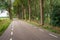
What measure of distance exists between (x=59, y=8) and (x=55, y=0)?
11882 millimetres

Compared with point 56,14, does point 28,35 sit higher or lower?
lower

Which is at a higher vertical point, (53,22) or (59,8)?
(59,8)

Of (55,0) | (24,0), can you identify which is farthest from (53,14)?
(24,0)

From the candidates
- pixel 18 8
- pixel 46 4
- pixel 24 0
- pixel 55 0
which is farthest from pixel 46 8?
pixel 18 8

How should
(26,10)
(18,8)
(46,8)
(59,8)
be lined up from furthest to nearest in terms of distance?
(18,8), (26,10), (46,8), (59,8)

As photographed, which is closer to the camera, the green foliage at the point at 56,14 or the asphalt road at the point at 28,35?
the asphalt road at the point at 28,35

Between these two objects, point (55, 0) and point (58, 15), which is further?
point (55, 0)

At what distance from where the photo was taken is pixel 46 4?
54.1 m

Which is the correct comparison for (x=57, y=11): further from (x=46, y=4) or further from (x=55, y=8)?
(x=46, y=4)

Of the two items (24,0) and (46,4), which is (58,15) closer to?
(46,4)

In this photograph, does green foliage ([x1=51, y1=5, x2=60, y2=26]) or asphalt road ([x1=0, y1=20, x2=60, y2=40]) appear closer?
asphalt road ([x1=0, y1=20, x2=60, y2=40])

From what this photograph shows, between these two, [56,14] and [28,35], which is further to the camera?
[56,14]

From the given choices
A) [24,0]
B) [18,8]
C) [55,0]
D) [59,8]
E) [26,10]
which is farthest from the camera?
[18,8]

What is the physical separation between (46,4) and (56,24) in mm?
26058
